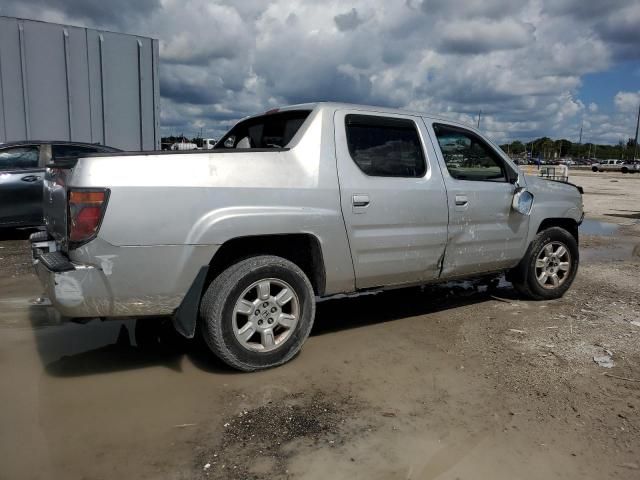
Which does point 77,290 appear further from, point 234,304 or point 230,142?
point 230,142

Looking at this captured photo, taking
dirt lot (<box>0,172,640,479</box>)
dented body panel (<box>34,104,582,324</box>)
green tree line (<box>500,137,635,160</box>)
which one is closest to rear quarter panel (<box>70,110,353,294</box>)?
dented body panel (<box>34,104,582,324</box>)

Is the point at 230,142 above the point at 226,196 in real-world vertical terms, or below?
above

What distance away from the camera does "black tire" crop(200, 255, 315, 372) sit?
11.1 ft

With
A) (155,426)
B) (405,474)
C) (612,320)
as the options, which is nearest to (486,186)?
(612,320)

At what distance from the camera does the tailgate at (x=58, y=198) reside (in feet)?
10.4

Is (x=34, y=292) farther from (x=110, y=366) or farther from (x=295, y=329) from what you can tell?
(x=295, y=329)

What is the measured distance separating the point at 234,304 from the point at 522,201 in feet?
9.84

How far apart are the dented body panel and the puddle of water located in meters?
7.01

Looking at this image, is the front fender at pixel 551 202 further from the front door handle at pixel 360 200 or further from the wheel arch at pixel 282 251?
the wheel arch at pixel 282 251

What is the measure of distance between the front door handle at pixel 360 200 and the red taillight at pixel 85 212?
5.56ft

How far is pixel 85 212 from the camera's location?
3000 millimetres

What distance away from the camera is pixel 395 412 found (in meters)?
3.14

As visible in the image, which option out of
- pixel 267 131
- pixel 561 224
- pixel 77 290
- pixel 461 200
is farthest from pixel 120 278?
pixel 561 224

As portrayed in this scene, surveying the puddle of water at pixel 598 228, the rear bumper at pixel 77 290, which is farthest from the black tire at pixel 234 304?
the puddle of water at pixel 598 228
